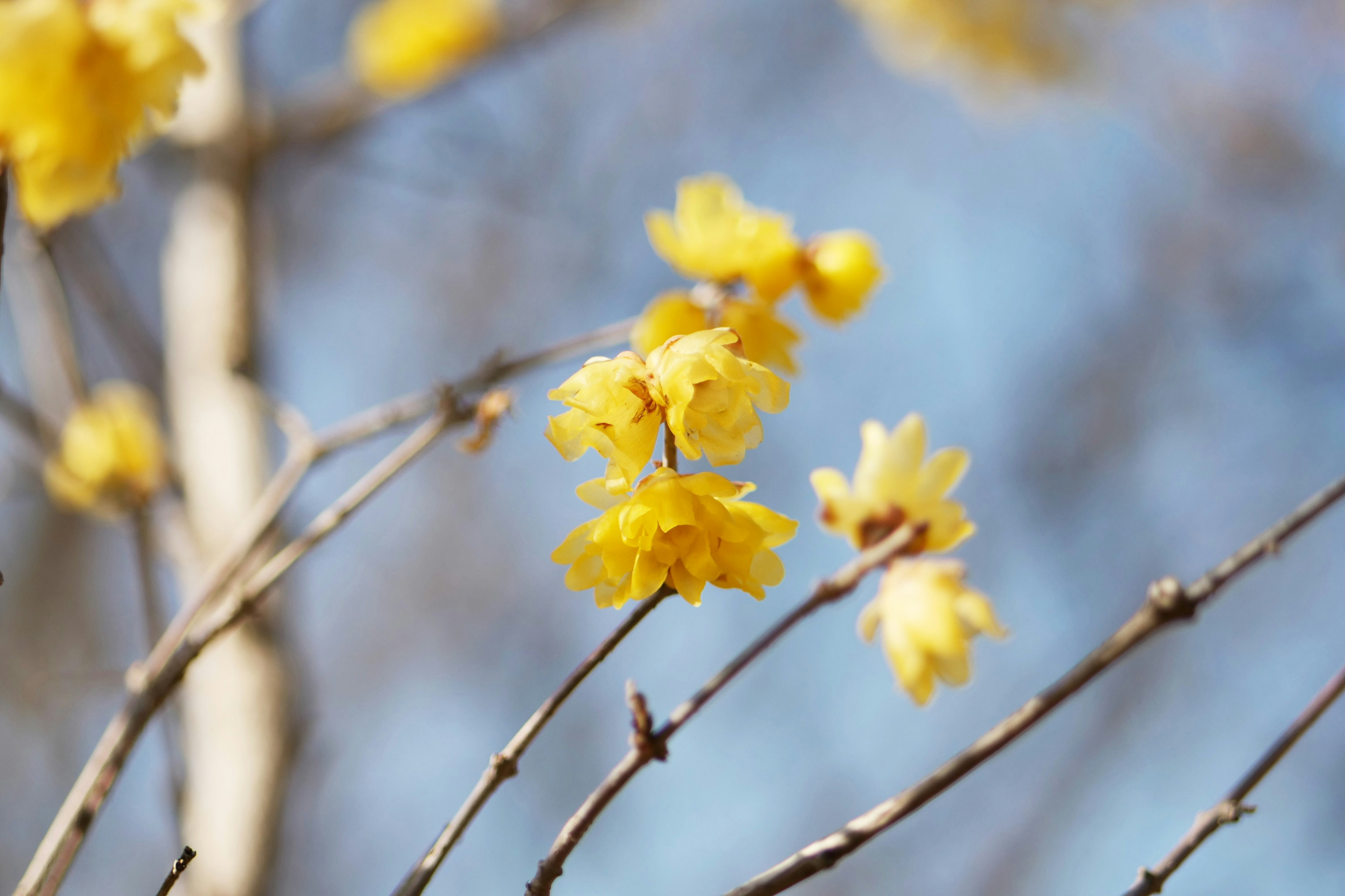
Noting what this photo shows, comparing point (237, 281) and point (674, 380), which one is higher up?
point (237, 281)

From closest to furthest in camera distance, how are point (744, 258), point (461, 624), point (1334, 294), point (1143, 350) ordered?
1. point (744, 258)
2. point (1334, 294)
3. point (1143, 350)
4. point (461, 624)

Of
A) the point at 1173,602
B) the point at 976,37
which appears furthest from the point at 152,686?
the point at 976,37

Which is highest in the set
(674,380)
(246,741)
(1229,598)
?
(1229,598)

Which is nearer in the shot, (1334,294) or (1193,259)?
(1334,294)

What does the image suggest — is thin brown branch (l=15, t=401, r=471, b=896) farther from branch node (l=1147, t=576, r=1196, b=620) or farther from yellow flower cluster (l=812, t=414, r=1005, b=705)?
branch node (l=1147, t=576, r=1196, b=620)

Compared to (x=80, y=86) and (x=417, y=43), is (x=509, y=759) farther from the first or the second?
(x=417, y=43)

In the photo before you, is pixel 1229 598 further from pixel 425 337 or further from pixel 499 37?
pixel 425 337

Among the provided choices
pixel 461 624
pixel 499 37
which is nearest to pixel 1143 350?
pixel 499 37

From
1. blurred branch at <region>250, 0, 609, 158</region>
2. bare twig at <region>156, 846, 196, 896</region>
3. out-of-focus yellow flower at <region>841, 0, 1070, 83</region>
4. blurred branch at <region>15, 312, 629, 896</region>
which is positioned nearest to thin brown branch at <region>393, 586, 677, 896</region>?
bare twig at <region>156, 846, 196, 896</region>
